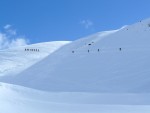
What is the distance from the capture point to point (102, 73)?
31.0m

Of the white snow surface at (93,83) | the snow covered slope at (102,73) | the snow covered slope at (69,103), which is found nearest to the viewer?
the snow covered slope at (69,103)

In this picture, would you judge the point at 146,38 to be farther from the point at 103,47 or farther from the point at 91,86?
the point at 91,86

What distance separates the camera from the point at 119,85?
979 inches

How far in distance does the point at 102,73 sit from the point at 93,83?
409 centimetres

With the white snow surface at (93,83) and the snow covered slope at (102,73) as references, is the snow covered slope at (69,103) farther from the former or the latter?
the snow covered slope at (102,73)

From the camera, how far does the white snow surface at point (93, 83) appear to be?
1340 cm

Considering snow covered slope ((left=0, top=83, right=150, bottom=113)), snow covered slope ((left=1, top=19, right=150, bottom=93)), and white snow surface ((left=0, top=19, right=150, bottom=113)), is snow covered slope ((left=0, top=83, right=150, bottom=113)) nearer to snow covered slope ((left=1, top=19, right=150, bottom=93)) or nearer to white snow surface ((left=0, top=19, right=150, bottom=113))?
white snow surface ((left=0, top=19, right=150, bottom=113))

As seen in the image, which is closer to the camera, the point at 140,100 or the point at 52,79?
the point at 140,100

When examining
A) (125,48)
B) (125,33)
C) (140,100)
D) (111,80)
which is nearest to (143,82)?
(111,80)

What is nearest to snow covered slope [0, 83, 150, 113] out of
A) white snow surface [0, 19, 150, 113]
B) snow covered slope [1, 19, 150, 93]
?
white snow surface [0, 19, 150, 113]

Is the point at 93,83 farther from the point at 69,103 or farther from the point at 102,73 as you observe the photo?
the point at 69,103

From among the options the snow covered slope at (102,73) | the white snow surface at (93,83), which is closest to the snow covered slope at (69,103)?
the white snow surface at (93,83)

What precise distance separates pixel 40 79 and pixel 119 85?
8410mm

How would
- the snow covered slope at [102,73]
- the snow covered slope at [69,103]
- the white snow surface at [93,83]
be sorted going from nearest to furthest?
the snow covered slope at [69,103] < the white snow surface at [93,83] < the snow covered slope at [102,73]
